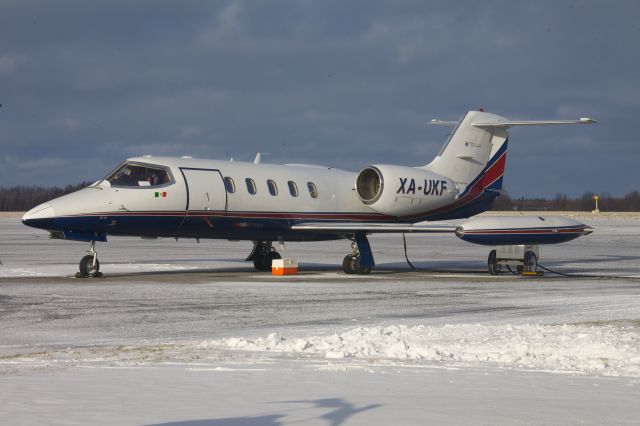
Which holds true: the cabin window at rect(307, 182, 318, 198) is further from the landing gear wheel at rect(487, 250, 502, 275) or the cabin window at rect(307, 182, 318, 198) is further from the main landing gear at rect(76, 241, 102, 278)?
the main landing gear at rect(76, 241, 102, 278)

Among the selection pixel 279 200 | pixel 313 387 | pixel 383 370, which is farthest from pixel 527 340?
pixel 279 200

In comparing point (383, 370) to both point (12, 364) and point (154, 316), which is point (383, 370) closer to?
point (12, 364)

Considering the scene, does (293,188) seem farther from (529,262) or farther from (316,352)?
(316,352)

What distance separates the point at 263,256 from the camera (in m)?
26.8

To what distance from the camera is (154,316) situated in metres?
14.2

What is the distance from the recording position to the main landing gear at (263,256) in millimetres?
26812

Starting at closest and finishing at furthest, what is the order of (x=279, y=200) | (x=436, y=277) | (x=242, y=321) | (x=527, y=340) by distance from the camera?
(x=527, y=340)
(x=242, y=321)
(x=436, y=277)
(x=279, y=200)

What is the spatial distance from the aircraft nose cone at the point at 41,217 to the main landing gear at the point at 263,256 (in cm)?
688

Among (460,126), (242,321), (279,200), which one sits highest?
(460,126)

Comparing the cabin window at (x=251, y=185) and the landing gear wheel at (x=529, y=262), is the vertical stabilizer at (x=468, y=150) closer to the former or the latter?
the landing gear wheel at (x=529, y=262)

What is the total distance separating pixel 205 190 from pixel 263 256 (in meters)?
3.87

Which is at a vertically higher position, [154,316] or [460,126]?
[460,126]

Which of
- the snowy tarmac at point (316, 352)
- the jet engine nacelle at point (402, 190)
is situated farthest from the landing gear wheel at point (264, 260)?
the snowy tarmac at point (316, 352)

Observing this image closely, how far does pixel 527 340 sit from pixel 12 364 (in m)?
5.64
